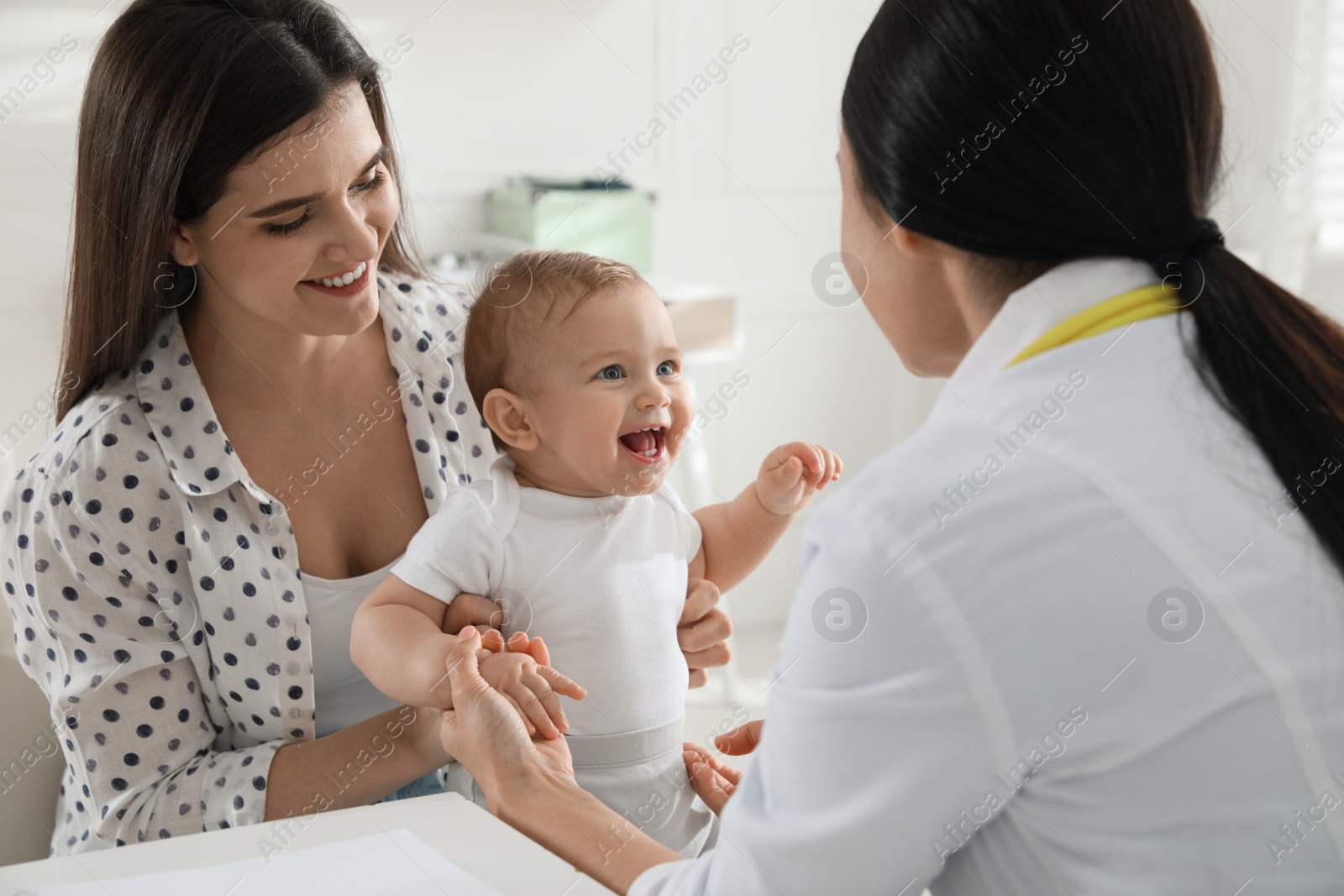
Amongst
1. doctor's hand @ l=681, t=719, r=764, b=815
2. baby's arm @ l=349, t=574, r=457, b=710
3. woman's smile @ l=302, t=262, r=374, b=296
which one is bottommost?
baby's arm @ l=349, t=574, r=457, b=710

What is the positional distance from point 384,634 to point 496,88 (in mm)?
2277

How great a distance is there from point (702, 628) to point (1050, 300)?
680mm

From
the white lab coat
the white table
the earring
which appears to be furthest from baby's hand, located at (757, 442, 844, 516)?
the earring

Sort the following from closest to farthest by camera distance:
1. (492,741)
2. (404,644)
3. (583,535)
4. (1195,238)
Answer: (1195,238) < (492,741) < (404,644) < (583,535)

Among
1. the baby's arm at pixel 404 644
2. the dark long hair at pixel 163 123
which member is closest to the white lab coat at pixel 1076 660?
the baby's arm at pixel 404 644

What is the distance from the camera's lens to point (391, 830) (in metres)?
0.92

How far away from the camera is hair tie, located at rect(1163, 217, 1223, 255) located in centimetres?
72

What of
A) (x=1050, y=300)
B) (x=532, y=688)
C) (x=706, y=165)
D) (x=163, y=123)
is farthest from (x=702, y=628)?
(x=706, y=165)

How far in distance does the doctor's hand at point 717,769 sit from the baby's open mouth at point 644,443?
0.30m

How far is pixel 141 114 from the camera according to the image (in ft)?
3.93

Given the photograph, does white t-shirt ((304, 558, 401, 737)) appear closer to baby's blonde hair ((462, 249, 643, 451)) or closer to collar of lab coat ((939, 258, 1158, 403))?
baby's blonde hair ((462, 249, 643, 451))

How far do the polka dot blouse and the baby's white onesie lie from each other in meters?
0.22

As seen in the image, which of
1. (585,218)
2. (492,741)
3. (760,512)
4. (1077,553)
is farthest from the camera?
(585,218)

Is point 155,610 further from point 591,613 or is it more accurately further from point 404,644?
point 591,613
